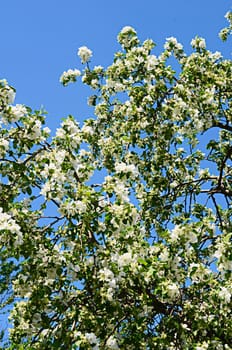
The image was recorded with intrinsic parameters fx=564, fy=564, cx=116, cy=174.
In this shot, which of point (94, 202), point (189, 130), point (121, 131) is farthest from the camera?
point (121, 131)

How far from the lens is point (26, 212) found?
585 cm

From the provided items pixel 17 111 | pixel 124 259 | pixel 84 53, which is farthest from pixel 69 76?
pixel 124 259

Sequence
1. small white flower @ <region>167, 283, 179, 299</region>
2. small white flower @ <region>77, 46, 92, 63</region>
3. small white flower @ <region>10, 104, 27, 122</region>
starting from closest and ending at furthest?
1. small white flower @ <region>167, 283, 179, 299</region>
2. small white flower @ <region>10, 104, 27, 122</region>
3. small white flower @ <region>77, 46, 92, 63</region>

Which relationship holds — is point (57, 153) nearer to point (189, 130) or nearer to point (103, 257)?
point (103, 257)

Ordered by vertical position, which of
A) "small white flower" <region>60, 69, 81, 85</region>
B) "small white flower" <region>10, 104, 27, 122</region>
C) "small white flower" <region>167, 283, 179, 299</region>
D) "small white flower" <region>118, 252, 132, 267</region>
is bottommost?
"small white flower" <region>167, 283, 179, 299</region>

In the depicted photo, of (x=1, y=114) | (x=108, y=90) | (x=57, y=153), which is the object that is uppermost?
(x=108, y=90)

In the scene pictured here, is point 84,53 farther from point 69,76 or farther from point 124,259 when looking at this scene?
point 124,259

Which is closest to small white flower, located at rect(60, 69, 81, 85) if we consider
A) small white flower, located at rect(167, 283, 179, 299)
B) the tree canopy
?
the tree canopy

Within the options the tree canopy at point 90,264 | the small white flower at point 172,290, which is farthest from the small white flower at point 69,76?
the small white flower at point 172,290

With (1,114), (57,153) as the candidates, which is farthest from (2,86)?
(57,153)

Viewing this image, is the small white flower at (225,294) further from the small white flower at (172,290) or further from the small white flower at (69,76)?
the small white flower at (69,76)

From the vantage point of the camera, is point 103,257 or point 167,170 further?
point 167,170

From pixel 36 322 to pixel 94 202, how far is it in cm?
141

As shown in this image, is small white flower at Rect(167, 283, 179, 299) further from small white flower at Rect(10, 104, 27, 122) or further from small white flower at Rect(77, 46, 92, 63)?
small white flower at Rect(77, 46, 92, 63)
